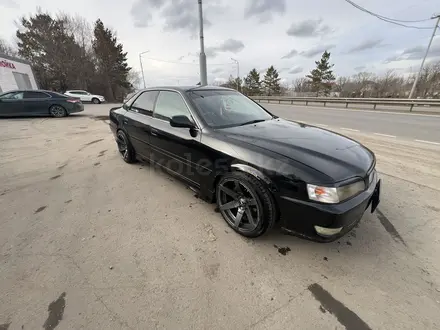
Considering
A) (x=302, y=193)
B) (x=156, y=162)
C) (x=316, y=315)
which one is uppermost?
(x=302, y=193)

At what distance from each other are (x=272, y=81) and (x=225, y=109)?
52.8m

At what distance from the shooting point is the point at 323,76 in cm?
4275

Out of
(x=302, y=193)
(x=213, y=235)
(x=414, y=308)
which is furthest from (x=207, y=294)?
(x=414, y=308)

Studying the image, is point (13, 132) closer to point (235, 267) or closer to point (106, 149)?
point (106, 149)

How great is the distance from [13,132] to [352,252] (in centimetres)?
1036

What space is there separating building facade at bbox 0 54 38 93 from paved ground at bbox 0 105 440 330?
21.2 m

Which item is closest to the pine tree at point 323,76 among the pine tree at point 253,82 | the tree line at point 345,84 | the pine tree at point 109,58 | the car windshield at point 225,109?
the tree line at point 345,84

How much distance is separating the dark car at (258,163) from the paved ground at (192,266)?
14.3 inches

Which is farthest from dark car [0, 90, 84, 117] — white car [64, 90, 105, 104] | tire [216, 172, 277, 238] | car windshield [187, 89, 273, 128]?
white car [64, 90, 105, 104]

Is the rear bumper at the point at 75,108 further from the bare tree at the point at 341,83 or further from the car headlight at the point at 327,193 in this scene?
the bare tree at the point at 341,83

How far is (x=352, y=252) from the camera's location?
217cm

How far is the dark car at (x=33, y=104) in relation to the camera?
34.0 ft

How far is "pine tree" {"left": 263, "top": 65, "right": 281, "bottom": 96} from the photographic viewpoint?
5036 cm

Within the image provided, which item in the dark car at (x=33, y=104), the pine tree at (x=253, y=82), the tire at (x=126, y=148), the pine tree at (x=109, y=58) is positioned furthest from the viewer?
the pine tree at (x=253, y=82)
